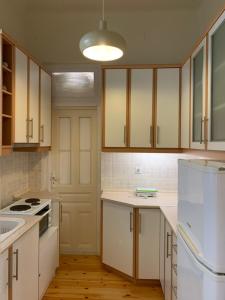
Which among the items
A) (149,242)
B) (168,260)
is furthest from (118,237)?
(168,260)

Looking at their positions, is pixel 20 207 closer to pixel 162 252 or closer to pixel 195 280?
pixel 162 252

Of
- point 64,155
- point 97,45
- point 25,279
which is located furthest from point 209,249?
point 64,155

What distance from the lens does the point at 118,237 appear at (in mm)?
2975

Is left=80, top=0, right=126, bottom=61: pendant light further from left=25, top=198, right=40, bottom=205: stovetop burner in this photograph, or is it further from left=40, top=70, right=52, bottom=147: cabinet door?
left=25, top=198, right=40, bottom=205: stovetop burner

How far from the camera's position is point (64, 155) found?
3.64 metres

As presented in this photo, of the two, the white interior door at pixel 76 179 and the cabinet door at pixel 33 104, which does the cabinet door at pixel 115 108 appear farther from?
the cabinet door at pixel 33 104

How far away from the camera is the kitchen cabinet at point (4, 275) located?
170 centimetres

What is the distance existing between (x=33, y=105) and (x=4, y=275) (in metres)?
1.69

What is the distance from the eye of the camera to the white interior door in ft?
11.9

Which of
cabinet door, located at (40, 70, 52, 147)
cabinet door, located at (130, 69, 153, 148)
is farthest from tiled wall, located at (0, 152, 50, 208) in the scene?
cabinet door, located at (130, 69, 153, 148)

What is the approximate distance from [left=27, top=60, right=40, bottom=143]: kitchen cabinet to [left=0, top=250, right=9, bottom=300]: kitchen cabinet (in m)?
1.25

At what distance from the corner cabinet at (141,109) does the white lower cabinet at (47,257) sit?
1.21m

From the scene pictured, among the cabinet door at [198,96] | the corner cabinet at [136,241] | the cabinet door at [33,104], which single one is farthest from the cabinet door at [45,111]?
the cabinet door at [198,96]

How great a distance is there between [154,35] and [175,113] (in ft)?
3.81
